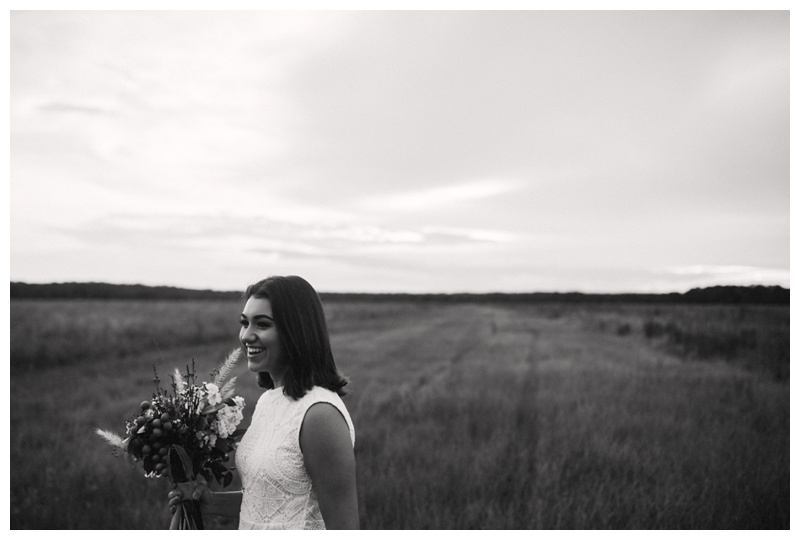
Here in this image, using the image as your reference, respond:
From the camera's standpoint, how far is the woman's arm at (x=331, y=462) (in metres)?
1.73

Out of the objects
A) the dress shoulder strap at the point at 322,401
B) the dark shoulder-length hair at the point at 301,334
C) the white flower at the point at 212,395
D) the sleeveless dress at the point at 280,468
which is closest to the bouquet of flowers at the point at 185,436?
the white flower at the point at 212,395

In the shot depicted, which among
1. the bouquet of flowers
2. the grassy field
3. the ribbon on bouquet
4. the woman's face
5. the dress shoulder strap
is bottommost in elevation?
the grassy field

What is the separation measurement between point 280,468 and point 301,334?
1.41 feet

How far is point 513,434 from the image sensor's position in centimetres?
711

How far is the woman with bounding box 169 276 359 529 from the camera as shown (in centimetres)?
175

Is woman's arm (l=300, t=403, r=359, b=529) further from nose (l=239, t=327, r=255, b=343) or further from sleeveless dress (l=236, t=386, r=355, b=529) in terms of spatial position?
nose (l=239, t=327, r=255, b=343)

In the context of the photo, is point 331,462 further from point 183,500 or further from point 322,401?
point 183,500

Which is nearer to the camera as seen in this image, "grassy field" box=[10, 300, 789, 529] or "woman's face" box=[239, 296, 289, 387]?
"woman's face" box=[239, 296, 289, 387]

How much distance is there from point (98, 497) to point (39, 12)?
4.87 metres

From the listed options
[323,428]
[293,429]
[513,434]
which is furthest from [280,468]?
[513,434]

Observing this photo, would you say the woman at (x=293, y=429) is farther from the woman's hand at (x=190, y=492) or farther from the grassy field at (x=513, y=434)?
the grassy field at (x=513, y=434)

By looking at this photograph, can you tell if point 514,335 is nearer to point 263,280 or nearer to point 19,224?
point 19,224

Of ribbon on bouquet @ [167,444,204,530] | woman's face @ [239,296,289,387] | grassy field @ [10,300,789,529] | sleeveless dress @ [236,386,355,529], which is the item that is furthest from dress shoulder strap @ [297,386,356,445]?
grassy field @ [10,300,789,529]
